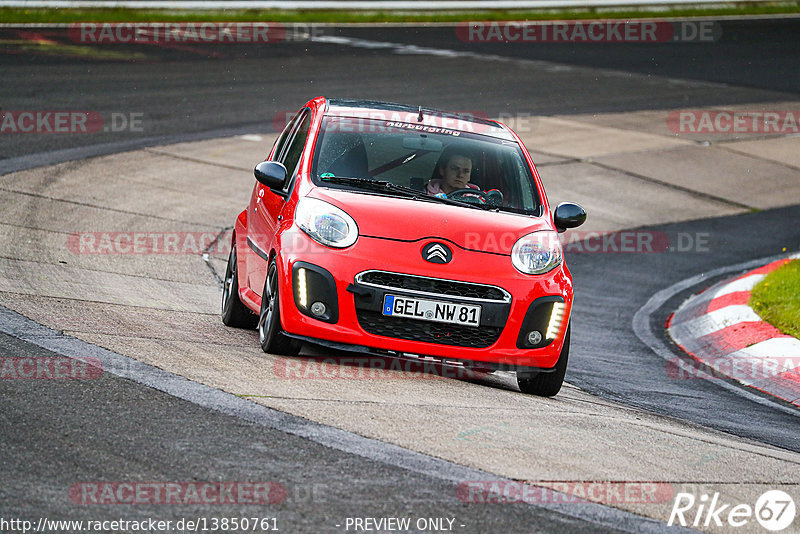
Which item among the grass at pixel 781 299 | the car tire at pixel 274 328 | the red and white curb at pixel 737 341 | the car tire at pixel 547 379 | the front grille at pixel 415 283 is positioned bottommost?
the red and white curb at pixel 737 341

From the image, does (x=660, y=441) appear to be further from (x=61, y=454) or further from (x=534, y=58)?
(x=534, y=58)

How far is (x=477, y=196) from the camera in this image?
7891 millimetres

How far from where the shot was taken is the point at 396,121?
8.36m

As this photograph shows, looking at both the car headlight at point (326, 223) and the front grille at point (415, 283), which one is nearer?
the front grille at point (415, 283)

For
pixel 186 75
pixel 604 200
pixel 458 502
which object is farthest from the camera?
pixel 186 75

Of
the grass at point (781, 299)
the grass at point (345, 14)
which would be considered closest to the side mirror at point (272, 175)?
the grass at point (781, 299)

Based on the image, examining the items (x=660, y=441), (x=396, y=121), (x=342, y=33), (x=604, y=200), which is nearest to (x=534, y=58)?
(x=342, y=33)

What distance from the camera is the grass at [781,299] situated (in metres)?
9.95

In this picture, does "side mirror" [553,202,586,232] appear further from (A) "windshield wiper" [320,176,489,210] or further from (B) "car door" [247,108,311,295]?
(B) "car door" [247,108,311,295]

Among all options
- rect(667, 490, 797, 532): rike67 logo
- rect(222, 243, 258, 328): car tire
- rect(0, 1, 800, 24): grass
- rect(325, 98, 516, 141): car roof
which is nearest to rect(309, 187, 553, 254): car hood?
rect(325, 98, 516, 141): car roof

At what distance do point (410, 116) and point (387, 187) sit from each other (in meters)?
1.00

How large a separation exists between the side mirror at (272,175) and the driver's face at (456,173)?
1.06 meters

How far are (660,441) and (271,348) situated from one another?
239cm

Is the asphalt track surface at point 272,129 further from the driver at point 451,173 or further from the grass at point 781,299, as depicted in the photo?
the driver at point 451,173
